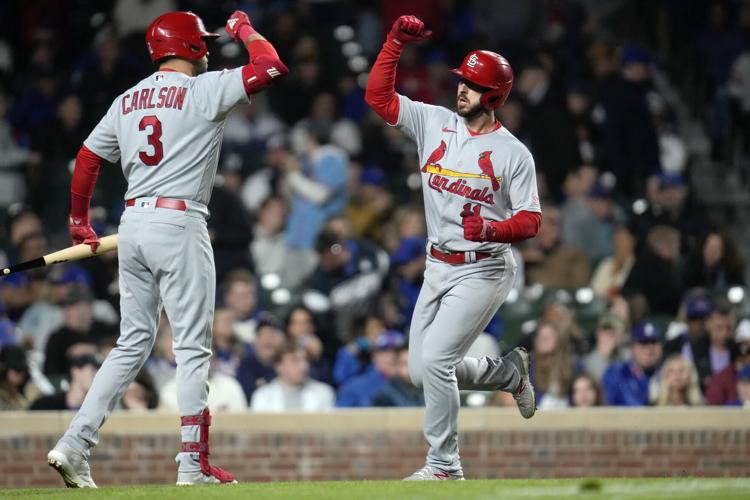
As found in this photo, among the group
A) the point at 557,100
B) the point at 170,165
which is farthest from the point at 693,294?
the point at 170,165

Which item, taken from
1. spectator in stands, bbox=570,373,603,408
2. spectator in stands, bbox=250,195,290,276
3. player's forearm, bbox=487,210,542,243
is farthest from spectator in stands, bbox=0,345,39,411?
player's forearm, bbox=487,210,542,243

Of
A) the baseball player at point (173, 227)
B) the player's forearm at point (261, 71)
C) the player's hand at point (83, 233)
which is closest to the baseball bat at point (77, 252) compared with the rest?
the player's hand at point (83, 233)

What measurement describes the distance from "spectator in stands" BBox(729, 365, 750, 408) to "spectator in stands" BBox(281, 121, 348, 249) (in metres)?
3.69

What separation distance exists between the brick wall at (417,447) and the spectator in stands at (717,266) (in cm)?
221

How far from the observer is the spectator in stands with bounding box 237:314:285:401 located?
417 inches

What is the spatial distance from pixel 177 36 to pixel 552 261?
595cm

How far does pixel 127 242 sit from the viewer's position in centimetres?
667

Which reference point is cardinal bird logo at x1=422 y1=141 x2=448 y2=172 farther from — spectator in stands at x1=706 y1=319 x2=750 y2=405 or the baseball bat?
spectator in stands at x1=706 y1=319 x2=750 y2=405

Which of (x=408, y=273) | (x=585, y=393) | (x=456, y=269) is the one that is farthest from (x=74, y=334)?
(x=456, y=269)

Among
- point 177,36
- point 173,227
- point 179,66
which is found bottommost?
point 173,227

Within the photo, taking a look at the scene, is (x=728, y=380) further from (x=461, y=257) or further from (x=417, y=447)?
(x=461, y=257)

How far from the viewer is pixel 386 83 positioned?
277 inches

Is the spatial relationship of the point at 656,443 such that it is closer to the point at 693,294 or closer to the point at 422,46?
the point at 693,294

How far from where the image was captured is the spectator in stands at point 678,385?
10.4 metres
